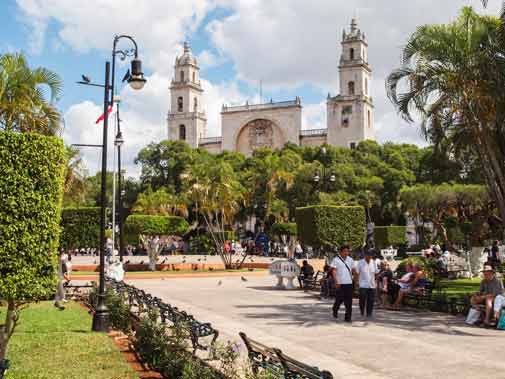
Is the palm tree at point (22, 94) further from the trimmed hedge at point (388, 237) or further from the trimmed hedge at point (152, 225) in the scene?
the trimmed hedge at point (388, 237)

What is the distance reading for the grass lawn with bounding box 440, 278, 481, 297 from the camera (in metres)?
16.3

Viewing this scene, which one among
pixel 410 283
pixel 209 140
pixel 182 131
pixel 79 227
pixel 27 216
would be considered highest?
pixel 182 131

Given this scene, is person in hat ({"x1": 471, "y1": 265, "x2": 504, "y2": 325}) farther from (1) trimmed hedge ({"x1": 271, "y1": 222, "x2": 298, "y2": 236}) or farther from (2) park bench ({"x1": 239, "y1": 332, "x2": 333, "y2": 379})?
(1) trimmed hedge ({"x1": 271, "y1": 222, "x2": 298, "y2": 236})

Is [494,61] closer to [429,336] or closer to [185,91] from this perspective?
[429,336]

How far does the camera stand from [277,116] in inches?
3120

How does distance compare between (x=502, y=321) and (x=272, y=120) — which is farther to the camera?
(x=272, y=120)

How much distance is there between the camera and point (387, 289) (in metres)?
13.7

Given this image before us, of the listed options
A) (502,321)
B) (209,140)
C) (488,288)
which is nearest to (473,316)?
(488,288)

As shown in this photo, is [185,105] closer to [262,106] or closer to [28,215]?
[262,106]

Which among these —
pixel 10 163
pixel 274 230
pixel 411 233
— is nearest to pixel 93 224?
pixel 10 163

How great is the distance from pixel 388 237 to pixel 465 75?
107 ft

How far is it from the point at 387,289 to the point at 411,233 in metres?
48.7

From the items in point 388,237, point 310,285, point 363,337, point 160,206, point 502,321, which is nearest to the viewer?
point 363,337

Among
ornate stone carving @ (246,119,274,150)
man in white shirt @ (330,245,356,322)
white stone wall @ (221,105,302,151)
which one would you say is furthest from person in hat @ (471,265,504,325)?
ornate stone carving @ (246,119,274,150)
